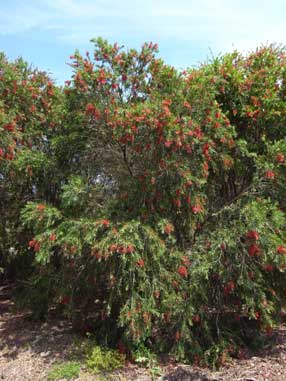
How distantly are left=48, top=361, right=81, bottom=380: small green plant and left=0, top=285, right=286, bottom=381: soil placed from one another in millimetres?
65

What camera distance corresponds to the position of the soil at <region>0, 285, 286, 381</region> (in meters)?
4.56

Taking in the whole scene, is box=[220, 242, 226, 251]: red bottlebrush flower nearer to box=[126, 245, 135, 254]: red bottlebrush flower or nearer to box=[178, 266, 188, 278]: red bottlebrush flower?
box=[178, 266, 188, 278]: red bottlebrush flower

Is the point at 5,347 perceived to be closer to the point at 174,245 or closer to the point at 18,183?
the point at 18,183

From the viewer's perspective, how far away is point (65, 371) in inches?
181

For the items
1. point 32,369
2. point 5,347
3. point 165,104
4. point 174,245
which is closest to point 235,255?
point 174,245

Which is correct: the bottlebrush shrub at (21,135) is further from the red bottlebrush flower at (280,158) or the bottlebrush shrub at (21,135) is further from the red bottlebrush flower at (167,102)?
the red bottlebrush flower at (280,158)

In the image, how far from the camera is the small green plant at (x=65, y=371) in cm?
453

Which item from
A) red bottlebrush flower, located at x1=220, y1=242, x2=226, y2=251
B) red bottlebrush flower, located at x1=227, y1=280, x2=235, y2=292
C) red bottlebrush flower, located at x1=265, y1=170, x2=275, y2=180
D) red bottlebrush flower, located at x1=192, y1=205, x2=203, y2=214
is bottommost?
red bottlebrush flower, located at x1=227, y1=280, x2=235, y2=292

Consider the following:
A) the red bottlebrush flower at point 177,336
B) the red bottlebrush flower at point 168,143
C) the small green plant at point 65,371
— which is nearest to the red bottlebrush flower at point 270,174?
the red bottlebrush flower at point 168,143

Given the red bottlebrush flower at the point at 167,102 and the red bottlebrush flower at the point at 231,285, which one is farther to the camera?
the red bottlebrush flower at the point at 231,285

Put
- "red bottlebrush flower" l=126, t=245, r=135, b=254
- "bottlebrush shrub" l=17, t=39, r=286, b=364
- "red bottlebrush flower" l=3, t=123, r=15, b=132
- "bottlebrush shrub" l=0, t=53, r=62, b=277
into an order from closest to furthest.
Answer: "red bottlebrush flower" l=126, t=245, r=135, b=254 < "bottlebrush shrub" l=17, t=39, r=286, b=364 < "red bottlebrush flower" l=3, t=123, r=15, b=132 < "bottlebrush shrub" l=0, t=53, r=62, b=277

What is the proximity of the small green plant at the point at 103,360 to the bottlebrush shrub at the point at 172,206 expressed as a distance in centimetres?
17

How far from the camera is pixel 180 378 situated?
4.55 m

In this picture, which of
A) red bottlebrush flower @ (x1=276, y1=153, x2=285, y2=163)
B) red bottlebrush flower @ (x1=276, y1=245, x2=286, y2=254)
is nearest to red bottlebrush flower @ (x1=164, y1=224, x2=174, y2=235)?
red bottlebrush flower @ (x1=276, y1=245, x2=286, y2=254)
